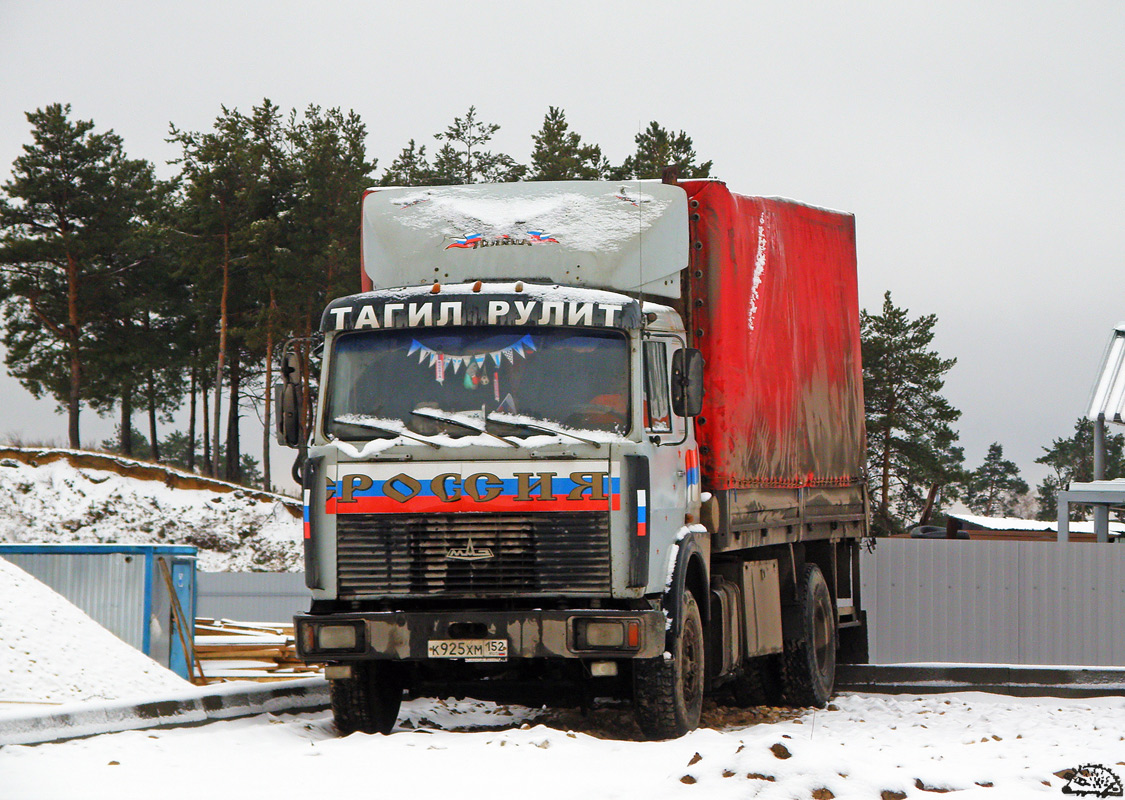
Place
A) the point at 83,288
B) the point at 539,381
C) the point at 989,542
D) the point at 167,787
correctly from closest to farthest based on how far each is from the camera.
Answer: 1. the point at 167,787
2. the point at 539,381
3. the point at 989,542
4. the point at 83,288

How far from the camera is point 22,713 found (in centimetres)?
980

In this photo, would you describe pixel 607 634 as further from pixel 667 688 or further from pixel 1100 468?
pixel 1100 468

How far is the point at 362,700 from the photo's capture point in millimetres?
11188

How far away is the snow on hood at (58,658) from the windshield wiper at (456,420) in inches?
157

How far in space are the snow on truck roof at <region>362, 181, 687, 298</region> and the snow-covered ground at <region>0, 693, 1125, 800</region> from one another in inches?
136

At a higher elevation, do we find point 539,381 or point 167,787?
point 539,381

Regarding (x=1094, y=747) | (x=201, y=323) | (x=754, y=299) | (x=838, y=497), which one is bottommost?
(x=1094, y=747)

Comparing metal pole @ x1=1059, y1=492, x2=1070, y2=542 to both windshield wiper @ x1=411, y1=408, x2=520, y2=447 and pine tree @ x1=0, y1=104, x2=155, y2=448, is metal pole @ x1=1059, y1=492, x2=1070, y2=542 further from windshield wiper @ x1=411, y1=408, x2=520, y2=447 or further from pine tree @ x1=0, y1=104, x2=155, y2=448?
pine tree @ x1=0, y1=104, x2=155, y2=448

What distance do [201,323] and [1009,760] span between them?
179 ft

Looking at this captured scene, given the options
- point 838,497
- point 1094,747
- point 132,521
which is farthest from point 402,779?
point 132,521

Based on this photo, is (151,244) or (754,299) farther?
(151,244)

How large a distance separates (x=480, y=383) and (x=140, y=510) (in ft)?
132

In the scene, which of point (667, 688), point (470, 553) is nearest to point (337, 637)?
point (470, 553)

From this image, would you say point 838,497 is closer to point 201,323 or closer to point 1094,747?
point 1094,747
